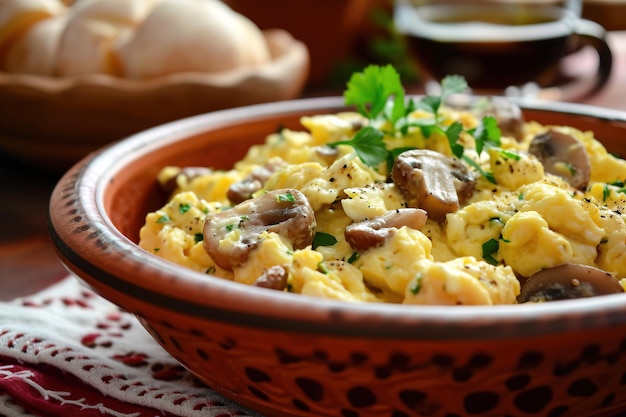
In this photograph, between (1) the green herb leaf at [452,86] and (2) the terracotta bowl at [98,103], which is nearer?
(1) the green herb leaf at [452,86]

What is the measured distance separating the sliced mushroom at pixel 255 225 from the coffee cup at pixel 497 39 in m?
2.20

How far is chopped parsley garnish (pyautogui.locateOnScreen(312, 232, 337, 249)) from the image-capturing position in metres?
1.71

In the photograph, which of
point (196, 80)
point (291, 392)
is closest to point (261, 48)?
point (196, 80)

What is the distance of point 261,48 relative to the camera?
350 cm

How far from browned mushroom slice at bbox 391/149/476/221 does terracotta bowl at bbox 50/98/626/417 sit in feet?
1.77

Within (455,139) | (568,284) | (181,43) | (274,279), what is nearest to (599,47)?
(181,43)

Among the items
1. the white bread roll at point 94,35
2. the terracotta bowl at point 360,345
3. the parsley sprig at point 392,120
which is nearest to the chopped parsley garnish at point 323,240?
the parsley sprig at point 392,120

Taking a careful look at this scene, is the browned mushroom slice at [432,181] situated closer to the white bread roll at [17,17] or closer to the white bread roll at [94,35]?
the white bread roll at [94,35]

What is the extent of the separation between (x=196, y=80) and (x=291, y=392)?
185 cm

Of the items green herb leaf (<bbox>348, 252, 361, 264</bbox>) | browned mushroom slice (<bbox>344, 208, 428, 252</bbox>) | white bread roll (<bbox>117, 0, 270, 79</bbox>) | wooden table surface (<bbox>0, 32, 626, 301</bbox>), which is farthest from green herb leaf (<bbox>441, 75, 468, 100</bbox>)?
wooden table surface (<bbox>0, 32, 626, 301</bbox>)

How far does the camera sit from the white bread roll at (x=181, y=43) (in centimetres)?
312

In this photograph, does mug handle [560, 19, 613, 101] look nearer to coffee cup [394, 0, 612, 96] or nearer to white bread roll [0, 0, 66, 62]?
coffee cup [394, 0, 612, 96]

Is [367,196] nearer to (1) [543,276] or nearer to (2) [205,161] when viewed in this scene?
(1) [543,276]

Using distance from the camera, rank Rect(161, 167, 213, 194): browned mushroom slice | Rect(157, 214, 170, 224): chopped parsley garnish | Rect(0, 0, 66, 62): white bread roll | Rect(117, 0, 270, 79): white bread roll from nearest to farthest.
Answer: Rect(157, 214, 170, 224): chopped parsley garnish, Rect(161, 167, 213, 194): browned mushroom slice, Rect(117, 0, 270, 79): white bread roll, Rect(0, 0, 66, 62): white bread roll
